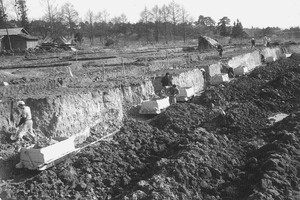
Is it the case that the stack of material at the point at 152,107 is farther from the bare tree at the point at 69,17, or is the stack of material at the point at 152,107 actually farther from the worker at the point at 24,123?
the bare tree at the point at 69,17

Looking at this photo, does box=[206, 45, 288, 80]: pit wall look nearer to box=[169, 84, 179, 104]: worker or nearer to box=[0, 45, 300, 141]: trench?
box=[0, 45, 300, 141]: trench

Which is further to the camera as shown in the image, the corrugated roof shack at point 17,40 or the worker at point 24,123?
the corrugated roof shack at point 17,40

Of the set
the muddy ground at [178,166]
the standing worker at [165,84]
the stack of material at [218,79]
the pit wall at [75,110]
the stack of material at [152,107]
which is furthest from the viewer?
the stack of material at [218,79]

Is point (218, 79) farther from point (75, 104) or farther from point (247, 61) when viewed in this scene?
point (247, 61)

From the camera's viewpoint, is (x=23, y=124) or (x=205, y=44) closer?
(x=23, y=124)

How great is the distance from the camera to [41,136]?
1170cm

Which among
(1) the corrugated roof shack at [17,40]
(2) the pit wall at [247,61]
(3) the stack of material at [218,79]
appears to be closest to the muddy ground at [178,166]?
(3) the stack of material at [218,79]

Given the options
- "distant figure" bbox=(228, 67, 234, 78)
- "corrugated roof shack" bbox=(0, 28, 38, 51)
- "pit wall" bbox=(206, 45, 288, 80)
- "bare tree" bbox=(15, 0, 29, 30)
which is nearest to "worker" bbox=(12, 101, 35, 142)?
"pit wall" bbox=(206, 45, 288, 80)

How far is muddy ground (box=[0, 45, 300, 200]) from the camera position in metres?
8.53

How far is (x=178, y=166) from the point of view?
9148 mm

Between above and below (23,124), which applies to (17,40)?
above

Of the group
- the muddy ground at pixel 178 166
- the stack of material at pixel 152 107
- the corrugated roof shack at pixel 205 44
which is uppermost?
the corrugated roof shack at pixel 205 44

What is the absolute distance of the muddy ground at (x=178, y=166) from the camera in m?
8.53

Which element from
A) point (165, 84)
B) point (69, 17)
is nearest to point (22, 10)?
point (69, 17)
